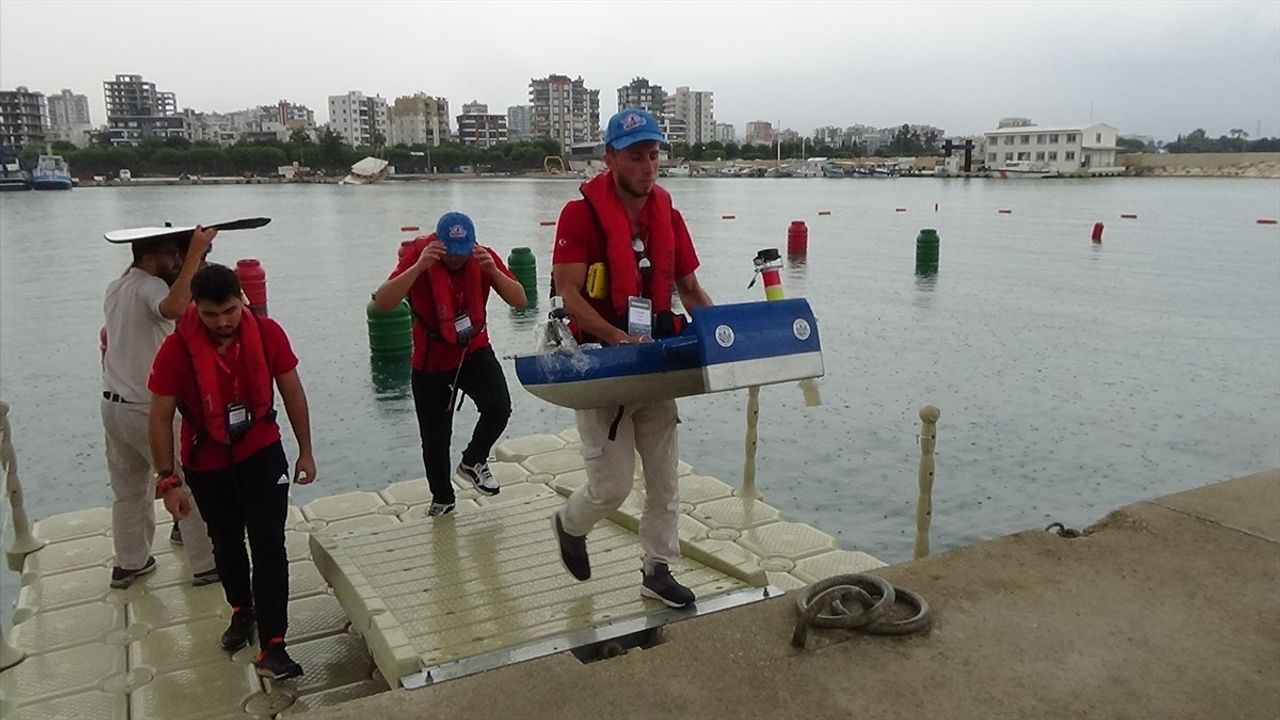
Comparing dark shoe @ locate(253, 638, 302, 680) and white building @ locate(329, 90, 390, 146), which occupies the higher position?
white building @ locate(329, 90, 390, 146)

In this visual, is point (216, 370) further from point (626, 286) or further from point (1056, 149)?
point (1056, 149)

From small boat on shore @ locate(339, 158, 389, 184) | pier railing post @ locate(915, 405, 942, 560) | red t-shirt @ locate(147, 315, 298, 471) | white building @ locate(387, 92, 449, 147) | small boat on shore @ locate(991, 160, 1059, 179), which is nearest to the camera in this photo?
red t-shirt @ locate(147, 315, 298, 471)

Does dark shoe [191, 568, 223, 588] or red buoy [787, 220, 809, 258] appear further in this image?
red buoy [787, 220, 809, 258]

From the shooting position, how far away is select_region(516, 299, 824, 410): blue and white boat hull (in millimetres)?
3514

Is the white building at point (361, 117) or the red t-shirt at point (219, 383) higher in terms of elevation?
the white building at point (361, 117)

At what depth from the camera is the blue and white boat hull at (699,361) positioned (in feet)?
11.5

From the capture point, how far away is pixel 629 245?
3.87m

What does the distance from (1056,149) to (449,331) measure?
416 feet

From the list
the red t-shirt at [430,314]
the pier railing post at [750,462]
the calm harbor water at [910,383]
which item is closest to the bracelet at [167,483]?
the red t-shirt at [430,314]

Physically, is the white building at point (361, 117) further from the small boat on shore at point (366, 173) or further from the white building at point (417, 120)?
the small boat on shore at point (366, 173)

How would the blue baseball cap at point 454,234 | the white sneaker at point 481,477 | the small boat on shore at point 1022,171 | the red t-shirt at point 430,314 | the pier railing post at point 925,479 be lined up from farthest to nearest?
1. the small boat on shore at point 1022,171
2. the white sneaker at point 481,477
3. the pier railing post at point 925,479
4. the red t-shirt at point 430,314
5. the blue baseball cap at point 454,234

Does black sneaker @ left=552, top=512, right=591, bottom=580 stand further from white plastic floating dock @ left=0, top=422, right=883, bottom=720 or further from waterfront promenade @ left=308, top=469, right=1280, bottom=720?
waterfront promenade @ left=308, top=469, right=1280, bottom=720

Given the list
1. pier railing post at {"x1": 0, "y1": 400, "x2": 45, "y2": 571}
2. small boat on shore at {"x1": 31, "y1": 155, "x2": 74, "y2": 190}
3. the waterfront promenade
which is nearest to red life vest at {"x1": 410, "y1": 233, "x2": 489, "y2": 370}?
the waterfront promenade

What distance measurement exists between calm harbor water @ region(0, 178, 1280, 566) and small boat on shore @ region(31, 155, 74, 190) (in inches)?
2616
